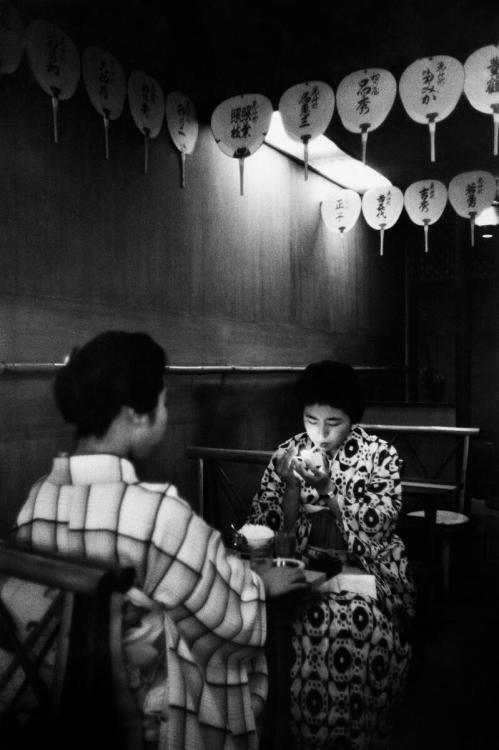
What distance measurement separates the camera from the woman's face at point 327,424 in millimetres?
3436

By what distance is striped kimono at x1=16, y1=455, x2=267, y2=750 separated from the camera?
1.83m

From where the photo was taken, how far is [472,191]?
279 inches

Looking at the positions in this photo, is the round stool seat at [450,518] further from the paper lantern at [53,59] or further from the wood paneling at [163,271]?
the paper lantern at [53,59]

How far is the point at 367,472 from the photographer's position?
11.3ft

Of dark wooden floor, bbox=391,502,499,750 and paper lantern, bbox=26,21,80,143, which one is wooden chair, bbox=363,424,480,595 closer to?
dark wooden floor, bbox=391,502,499,750

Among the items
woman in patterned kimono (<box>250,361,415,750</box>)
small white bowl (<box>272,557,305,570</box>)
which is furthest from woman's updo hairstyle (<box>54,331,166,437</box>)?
woman in patterned kimono (<box>250,361,415,750</box>)

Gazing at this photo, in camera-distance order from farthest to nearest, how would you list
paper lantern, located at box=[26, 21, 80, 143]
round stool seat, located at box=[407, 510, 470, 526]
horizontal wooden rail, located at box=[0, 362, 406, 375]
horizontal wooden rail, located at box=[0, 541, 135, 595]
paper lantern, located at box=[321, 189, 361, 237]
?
paper lantern, located at box=[321, 189, 361, 237]
round stool seat, located at box=[407, 510, 470, 526]
horizontal wooden rail, located at box=[0, 362, 406, 375]
paper lantern, located at box=[26, 21, 80, 143]
horizontal wooden rail, located at box=[0, 541, 135, 595]

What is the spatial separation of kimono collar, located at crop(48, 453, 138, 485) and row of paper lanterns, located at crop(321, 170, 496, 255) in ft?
19.3

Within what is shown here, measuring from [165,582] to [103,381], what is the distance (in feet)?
2.03

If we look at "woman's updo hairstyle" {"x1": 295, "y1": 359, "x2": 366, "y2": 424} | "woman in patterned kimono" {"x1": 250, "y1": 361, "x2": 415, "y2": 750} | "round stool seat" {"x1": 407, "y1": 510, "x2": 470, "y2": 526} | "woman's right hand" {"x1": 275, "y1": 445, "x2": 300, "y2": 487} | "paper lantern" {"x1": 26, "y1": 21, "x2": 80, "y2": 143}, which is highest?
"paper lantern" {"x1": 26, "y1": 21, "x2": 80, "y2": 143}

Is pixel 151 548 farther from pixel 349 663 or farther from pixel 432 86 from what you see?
pixel 432 86

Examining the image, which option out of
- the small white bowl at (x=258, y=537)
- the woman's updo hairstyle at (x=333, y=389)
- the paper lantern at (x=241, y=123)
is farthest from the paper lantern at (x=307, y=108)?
the small white bowl at (x=258, y=537)

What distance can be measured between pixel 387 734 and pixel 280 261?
5.00m

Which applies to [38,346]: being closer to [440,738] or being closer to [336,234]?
[440,738]
